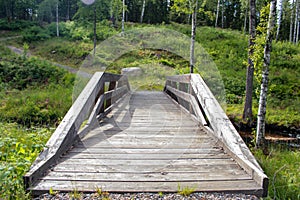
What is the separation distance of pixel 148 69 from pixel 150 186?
555 inches

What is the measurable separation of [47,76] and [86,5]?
1400 centimetres

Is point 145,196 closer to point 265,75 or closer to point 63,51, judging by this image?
point 265,75

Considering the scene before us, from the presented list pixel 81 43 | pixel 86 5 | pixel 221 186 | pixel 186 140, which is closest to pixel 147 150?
pixel 186 140

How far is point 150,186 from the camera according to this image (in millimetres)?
1956

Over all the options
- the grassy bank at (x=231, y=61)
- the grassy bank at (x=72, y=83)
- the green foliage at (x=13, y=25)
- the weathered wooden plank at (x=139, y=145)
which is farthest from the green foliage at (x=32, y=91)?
the green foliage at (x=13, y=25)

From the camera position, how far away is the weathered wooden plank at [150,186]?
1895 mm

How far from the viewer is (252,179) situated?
2.05 m

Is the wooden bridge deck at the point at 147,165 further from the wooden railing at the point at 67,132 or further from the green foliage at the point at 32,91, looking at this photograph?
the green foliage at the point at 32,91

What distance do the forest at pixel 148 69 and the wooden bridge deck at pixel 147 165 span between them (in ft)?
0.93

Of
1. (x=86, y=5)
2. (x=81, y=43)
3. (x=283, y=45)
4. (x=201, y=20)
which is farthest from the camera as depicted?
(x=201, y=20)

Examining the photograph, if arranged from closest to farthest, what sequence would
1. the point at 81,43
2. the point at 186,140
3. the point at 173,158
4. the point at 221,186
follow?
1. the point at 221,186
2. the point at 173,158
3. the point at 186,140
4. the point at 81,43

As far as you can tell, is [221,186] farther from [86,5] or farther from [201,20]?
[201,20]

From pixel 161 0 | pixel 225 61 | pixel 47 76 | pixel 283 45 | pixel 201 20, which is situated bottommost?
pixel 47 76

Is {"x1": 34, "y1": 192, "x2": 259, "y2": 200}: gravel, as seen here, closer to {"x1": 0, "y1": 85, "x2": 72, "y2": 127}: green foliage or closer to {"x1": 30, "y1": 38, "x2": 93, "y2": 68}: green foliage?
{"x1": 0, "y1": 85, "x2": 72, "y2": 127}: green foliage
